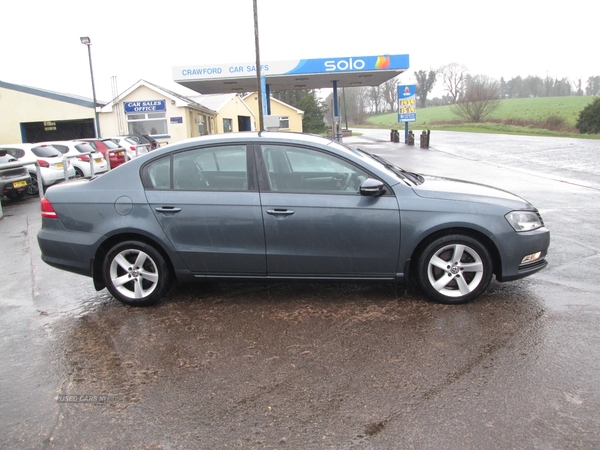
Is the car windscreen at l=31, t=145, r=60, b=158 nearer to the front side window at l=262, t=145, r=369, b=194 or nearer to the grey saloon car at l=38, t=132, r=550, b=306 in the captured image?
the grey saloon car at l=38, t=132, r=550, b=306

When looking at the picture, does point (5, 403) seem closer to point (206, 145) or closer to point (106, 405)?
point (106, 405)

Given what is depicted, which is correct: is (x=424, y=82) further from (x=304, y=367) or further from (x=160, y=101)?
(x=304, y=367)

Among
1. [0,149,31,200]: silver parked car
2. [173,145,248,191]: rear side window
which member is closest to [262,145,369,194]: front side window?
[173,145,248,191]: rear side window

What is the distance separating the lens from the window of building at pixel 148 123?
30.3 meters

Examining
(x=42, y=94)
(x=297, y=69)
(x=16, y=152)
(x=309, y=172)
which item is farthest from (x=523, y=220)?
(x=42, y=94)

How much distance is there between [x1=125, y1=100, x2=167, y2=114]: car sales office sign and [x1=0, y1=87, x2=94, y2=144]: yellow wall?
2.51m

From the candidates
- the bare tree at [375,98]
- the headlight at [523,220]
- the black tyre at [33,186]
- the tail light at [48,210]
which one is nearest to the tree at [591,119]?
the black tyre at [33,186]

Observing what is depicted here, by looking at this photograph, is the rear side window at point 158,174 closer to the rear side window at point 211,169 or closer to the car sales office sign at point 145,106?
the rear side window at point 211,169

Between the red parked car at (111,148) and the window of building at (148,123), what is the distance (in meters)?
10.2

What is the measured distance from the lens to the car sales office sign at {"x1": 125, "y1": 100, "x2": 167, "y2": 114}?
97.9 ft

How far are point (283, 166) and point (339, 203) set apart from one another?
667 mm

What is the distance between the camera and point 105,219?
4.63 m

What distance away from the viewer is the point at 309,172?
15.4 ft

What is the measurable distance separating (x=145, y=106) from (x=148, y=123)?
109 centimetres
